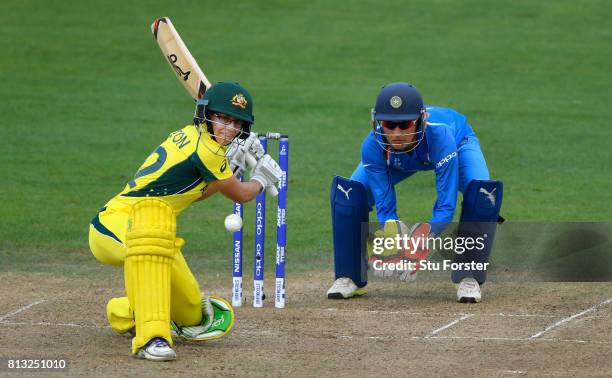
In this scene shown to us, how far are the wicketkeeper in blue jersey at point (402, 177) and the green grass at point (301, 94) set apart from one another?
1494 mm

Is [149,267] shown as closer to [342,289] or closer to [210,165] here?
[210,165]

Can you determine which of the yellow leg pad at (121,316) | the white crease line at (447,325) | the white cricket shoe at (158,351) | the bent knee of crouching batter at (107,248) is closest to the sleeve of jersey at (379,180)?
the white crease line at (447,325)

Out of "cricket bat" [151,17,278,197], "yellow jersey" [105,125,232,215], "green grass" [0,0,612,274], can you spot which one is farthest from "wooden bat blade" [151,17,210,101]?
"green grass" [0,0,612,274]

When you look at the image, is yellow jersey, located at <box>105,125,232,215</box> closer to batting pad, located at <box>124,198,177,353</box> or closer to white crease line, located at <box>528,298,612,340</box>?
batting pad, located at <box>124,198,177,353</box>

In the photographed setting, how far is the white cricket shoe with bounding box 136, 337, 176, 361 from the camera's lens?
7.41m

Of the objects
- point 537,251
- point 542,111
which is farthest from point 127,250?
point 542,111

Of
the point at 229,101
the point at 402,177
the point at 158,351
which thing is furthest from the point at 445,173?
the point at 158,351

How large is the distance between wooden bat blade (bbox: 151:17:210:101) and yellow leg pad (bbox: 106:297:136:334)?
2.09m

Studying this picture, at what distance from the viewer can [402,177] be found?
9758mm

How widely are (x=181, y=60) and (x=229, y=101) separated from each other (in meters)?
1.87

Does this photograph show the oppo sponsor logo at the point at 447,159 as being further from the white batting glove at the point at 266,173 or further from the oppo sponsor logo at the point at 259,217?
the white batting glove at the point at 266,173

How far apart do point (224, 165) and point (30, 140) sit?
9.57m

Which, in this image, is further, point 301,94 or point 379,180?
point 301,94

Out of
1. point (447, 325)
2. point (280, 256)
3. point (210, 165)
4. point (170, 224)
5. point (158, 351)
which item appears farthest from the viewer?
point (280, 256)
